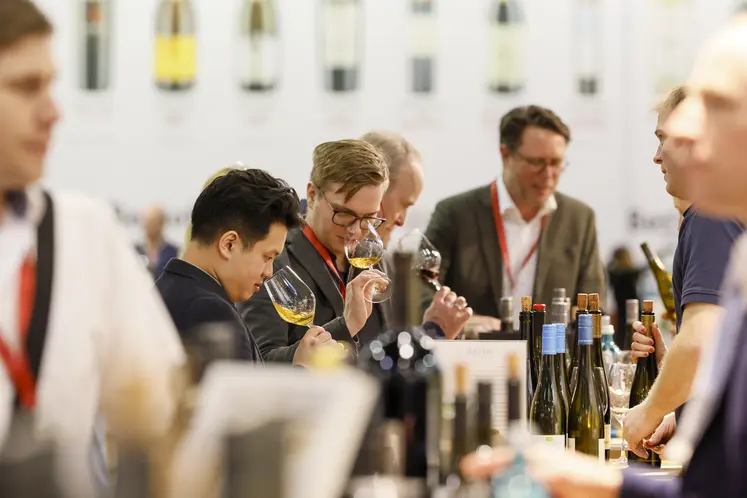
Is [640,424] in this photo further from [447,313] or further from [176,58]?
[176,58]

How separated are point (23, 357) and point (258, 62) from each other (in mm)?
4528

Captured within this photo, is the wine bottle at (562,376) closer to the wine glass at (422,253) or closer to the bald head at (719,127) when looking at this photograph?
the wine glass at (422,253)

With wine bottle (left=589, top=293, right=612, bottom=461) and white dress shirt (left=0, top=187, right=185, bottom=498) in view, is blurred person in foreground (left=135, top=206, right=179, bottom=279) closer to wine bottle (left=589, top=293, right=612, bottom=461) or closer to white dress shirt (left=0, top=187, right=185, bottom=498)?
wine bottle (left=589, top=293, right=612, bottom=461)

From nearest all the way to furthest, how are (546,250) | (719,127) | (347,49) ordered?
(719,127) → (546,250) → (347,49)

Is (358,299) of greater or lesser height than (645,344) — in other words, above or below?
above

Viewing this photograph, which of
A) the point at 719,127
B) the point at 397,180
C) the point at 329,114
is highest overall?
the point at 329,114

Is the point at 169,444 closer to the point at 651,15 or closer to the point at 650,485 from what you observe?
the point at 650,485

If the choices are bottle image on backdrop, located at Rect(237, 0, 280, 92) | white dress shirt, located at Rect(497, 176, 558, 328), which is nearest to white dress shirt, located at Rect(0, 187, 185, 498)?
white dress shirt, located at Rect(497, 176, 558, 328)

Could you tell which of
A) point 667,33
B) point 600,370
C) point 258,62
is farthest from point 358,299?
point 667,33

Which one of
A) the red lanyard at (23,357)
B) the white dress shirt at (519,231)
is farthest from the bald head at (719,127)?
the white dress shirt at (519,231)

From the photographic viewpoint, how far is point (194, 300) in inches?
85.7

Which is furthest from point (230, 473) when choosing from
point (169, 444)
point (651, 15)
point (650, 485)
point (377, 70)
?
point (651, 15)

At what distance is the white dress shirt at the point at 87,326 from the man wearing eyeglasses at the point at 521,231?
2.73 meters

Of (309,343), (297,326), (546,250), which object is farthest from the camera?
(546,250)
